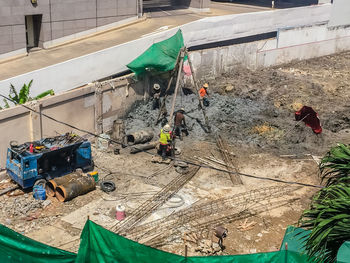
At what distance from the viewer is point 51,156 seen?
17.2 meters

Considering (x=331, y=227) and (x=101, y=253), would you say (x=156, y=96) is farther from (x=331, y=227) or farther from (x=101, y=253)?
(x=331, y=227)

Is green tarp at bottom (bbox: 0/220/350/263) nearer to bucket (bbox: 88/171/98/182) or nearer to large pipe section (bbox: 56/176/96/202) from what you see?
large pipe section (bbox: 56/176/96/202)

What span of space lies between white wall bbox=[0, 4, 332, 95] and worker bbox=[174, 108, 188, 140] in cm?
485

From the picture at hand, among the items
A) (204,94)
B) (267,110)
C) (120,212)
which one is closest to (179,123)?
(204,94)

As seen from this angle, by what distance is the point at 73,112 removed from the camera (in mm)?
20312

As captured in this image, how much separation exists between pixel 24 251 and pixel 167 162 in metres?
9.66

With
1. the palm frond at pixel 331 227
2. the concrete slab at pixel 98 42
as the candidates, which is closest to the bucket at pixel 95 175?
the concrete slab at pixel 98 42

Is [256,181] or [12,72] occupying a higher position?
[12,72]

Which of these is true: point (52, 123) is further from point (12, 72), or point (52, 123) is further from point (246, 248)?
point (246, 248)

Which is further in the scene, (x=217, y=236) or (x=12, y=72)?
(x=12, y=72)

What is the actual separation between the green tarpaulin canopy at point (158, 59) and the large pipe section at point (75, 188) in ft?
24.2

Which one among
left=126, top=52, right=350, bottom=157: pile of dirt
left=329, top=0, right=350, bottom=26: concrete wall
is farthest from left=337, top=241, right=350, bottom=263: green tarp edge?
left=329, top=0, right=350, bottom=26: concrete wall

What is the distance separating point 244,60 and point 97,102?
12.1 meters

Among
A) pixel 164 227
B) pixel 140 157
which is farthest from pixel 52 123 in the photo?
pixel 164 227
